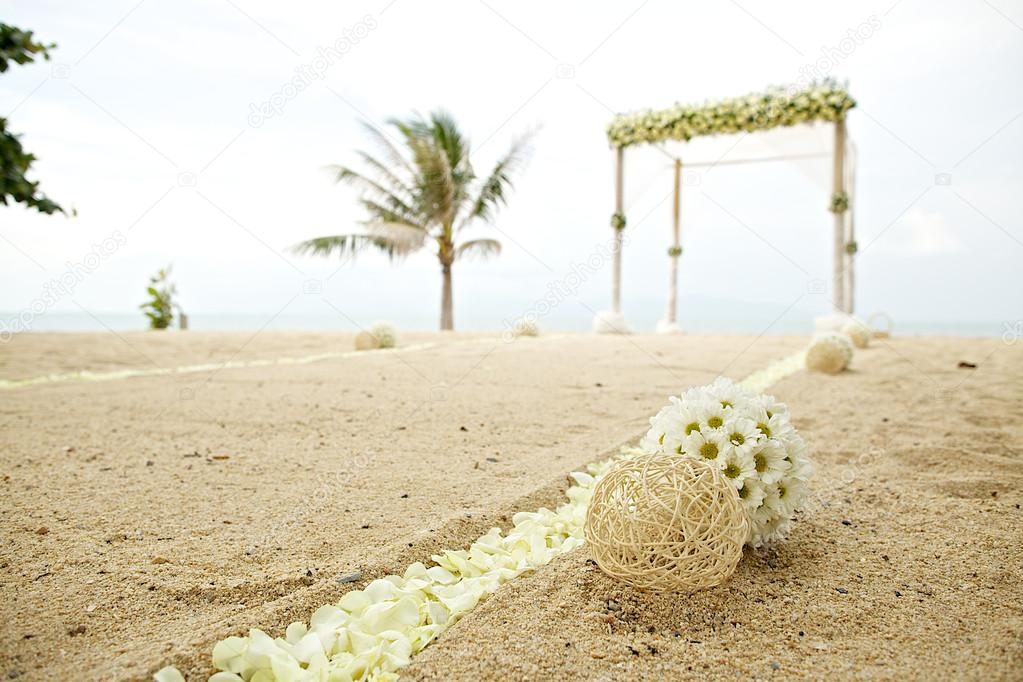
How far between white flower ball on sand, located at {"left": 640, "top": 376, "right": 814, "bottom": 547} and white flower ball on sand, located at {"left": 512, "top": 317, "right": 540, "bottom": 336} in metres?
6.62

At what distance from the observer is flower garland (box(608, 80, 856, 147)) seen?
8.23 metres

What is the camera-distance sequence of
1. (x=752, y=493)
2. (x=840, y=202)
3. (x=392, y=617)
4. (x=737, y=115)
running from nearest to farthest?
(x=392, y=617)
(x=752, y=493)
(x=840, y=202)
(x=737, y=115)

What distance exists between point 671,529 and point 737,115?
8.73m

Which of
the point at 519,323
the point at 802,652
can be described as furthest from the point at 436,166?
the point at 802,652

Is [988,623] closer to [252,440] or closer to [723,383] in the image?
[723,383]

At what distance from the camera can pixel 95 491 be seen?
2107 millimetres

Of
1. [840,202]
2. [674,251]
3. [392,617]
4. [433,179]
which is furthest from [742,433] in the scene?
[433,179]

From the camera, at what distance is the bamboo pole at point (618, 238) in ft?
31.9

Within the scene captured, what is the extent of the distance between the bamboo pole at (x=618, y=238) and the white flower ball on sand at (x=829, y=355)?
4959 millimetres

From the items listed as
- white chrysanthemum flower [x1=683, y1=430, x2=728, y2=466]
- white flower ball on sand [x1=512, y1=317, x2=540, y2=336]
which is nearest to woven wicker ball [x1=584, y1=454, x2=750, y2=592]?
white chrysanthemum flower [x1=683, y1=430, x2=728, y2=466]

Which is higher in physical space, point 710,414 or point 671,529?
point 710,414

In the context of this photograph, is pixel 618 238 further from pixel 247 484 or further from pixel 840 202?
pixel 247 484

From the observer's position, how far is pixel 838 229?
27.5ft

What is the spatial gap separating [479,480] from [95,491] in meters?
1.30
